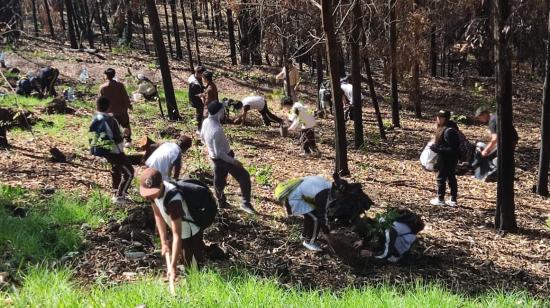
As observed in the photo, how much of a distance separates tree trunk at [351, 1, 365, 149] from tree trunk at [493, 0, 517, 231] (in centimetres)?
430

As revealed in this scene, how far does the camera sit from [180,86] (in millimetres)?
21609

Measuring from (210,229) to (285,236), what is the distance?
1023 millimetres

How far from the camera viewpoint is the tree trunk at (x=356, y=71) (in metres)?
12.2

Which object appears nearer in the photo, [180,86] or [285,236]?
[285,236]

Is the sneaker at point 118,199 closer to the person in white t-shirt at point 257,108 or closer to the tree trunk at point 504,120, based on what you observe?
the tree trunk at point 504,120

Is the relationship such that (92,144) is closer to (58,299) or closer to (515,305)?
(58,299)

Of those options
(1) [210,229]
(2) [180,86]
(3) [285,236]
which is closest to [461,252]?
(3) [285,236]

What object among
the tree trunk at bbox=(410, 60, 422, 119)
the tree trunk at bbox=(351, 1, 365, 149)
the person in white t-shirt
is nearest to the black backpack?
the tree trunk at bbox=(351, 1, 365, 149)

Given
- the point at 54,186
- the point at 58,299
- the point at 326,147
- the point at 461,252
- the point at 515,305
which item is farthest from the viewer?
the point at 326,147

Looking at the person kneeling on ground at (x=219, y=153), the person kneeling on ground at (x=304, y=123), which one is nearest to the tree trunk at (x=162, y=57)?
the person kneeling on ground at (x=304, y=123)

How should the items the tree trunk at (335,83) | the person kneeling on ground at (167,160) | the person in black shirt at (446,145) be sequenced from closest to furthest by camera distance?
the person kneeling on ground at (167,160) → the person in black shirt at (446,145) → the tree trunk at (335,83)

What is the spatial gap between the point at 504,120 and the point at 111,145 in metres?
5.48

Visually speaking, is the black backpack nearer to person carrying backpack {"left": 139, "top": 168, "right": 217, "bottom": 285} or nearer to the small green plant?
person carrying backpack {"left": 139, "top": 168, "right": 217, "bottom": 285}

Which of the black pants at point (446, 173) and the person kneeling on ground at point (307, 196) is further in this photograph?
the black pants at point (446, 173)
